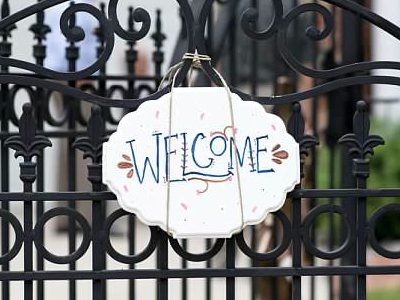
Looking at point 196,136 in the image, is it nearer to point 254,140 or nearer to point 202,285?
point 254,140

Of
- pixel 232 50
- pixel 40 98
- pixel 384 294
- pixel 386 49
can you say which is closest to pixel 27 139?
pixel 40 98

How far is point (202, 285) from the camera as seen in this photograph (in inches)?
285

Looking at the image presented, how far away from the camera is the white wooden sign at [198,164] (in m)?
2.35

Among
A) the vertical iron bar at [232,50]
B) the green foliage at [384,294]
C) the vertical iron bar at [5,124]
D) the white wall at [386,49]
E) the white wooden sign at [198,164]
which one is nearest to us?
the white wooden sign at [198,164]

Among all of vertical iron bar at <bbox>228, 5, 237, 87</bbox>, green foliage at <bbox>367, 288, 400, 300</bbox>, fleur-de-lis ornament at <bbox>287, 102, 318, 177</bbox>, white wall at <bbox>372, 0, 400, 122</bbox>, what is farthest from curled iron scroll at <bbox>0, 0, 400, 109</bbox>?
white wall at <bbox>372, 0, 400, 122</bbox>

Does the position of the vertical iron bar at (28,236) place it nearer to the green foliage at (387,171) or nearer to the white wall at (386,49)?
the green foliage at (387,171)

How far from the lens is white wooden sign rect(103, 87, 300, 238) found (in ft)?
7.72

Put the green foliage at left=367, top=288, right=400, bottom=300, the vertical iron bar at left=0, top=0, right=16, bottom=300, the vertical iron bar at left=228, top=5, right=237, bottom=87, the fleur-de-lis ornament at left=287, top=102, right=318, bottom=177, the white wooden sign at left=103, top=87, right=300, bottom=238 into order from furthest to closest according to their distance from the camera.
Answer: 1. the green foliage at left=367, top=288, right=400, bottom=300
2. the vertical iron bar at left=228, top=5, right=237, bottom=87
3. the vertical iron bar at left=0, top=0, right=16, bottom=300
4. the fleur-de-lis ornament at left=287, top=102, right=318, bottom=177
5. the white wooden sign at left=103, top=87, right=300, bottom=238

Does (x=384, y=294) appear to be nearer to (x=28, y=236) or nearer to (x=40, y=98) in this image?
(x=40, y=98)

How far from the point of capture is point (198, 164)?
7.79 ft

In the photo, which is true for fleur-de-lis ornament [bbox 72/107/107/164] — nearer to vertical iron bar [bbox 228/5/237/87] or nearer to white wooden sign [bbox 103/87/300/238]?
white wooden sign [bbox 103/87/300/238]

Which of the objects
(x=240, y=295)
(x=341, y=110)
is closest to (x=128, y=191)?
(x=341, y=110)

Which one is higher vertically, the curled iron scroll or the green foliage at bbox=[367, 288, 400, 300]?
the curled iron scroll

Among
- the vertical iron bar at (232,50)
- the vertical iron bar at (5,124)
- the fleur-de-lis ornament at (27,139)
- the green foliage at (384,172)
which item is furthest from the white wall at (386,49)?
the fleur-de-lis ornament at (27,139)
